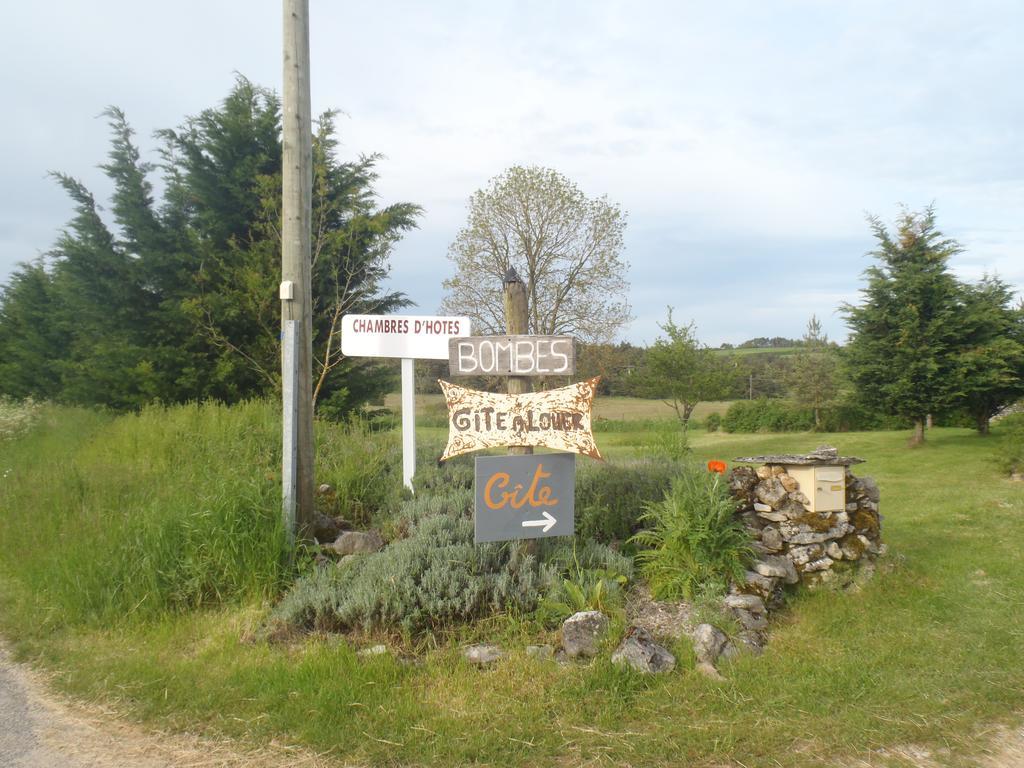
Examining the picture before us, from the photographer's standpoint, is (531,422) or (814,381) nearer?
(531,422)

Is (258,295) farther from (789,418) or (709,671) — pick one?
(789,418)

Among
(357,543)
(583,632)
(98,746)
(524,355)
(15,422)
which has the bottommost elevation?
(98,746)

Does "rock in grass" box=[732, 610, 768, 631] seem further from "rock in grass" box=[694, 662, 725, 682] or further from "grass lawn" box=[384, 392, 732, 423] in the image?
"grass lawn" box=[384, 392, 732, 423]

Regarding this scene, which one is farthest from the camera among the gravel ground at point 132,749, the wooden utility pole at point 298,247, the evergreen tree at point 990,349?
the evergreen tree at point 990,349

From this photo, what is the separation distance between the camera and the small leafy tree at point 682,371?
21.8 metres

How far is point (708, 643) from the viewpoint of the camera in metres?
4.10

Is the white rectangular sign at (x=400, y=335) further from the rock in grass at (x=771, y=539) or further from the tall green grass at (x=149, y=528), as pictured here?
the rock in grass at (x=771, y=539)

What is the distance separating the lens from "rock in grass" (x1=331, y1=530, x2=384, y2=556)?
543cm

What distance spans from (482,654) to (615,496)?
2436 mm

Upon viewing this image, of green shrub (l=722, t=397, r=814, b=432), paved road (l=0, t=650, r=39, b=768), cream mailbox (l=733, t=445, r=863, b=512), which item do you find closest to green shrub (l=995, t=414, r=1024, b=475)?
cream mailbox (l=733, t=445, r=863, b=512)

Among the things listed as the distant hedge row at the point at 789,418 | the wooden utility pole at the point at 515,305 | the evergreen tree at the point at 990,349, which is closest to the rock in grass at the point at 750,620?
the wooden utility pole at the point at 515,305

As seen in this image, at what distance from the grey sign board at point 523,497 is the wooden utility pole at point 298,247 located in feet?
5.86

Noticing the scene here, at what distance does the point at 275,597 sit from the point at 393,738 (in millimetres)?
1959

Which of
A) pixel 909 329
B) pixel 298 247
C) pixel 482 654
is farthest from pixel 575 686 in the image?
pixel 909 329
